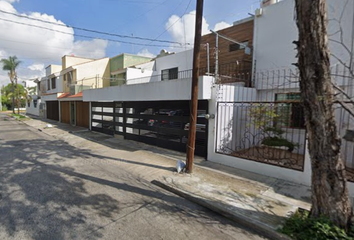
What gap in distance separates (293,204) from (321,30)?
130 inches

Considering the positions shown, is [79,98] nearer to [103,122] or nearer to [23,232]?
[103,122]

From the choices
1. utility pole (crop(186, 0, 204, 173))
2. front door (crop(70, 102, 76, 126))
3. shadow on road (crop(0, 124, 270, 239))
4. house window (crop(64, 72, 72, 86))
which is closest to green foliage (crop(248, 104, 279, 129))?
utility pole (crop(186, 0, 204, 173))

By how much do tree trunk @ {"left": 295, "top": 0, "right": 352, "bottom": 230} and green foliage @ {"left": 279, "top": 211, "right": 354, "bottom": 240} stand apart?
4.8 inches

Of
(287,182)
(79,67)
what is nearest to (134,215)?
(287,182)

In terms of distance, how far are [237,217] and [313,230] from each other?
114 cm

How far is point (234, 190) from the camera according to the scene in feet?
15.1

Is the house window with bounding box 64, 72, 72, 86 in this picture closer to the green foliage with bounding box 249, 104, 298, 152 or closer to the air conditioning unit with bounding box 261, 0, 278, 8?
the air conditioning unit with bounding box 261, 0, 278, 8

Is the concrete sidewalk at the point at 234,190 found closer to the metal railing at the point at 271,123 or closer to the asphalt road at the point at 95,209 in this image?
the asphalt road at the point at 95,209

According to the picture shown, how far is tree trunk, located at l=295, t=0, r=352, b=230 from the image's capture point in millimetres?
2695

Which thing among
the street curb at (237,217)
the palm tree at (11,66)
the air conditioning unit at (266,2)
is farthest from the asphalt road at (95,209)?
the palm tree at (11,66)

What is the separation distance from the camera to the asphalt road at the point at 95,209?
10.1ft

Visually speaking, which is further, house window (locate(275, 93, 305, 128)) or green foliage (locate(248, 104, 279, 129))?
house window (locate(275, 93, 305, 128))

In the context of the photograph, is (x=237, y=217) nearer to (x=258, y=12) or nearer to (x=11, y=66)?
(x=258, y=12)

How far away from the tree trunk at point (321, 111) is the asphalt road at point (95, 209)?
1281 millimetres
